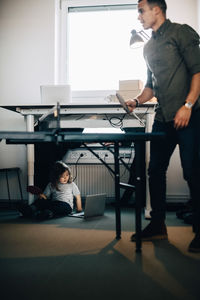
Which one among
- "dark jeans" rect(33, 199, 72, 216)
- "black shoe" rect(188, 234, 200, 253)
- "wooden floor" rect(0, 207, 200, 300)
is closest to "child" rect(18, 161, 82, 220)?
"dark jeans" rect(33, 199, 72, 216)

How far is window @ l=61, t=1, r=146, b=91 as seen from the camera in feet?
11.6

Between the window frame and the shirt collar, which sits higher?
the window frame

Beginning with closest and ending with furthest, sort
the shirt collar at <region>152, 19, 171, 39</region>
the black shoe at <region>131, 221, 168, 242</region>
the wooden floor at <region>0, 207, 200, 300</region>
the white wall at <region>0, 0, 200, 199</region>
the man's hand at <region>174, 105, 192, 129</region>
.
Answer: the wooden floor at <region>0, 207, 200, 300</region> → the man's hand at <region>174, 105, 192, 129</region> → the shirt collar at <region>152, 19, 171, 39</region> → the black shoe at <region>131, 221, 168, 242</region> → the white wall at <region>0, 0, 200, 199</region>

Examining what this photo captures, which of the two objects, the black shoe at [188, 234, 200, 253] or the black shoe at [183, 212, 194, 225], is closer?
the black shoe at [188, 234, 200, 253]

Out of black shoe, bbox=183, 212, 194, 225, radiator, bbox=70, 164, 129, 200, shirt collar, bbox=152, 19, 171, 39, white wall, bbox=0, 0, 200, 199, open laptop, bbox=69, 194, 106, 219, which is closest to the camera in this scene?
shirt collar, bbox=152, 19, 171, 39

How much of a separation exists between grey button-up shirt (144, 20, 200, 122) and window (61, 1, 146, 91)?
189 centimetres

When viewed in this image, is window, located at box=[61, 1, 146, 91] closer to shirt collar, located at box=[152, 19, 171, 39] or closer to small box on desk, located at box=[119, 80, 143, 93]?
small box on desk, located at box=[119, 80, 143, 93]

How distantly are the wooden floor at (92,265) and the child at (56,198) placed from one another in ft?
1.23

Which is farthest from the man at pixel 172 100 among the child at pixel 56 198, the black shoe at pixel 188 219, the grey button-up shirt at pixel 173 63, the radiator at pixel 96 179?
the radiator at pixel 96 179

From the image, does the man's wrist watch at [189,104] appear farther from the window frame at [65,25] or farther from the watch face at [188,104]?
the window frame at [65,25]

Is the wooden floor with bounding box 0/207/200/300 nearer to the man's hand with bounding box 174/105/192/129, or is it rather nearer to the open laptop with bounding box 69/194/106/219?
the open laptop with bounding box 69/194/106/219

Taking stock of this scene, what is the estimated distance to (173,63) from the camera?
1.59m

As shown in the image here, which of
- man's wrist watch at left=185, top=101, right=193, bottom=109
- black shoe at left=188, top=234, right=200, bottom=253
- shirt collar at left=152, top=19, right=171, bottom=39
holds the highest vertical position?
shirt collar at left=152, top=19, right=171, bottom=39

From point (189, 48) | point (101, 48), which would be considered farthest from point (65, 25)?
point (189, 48)
